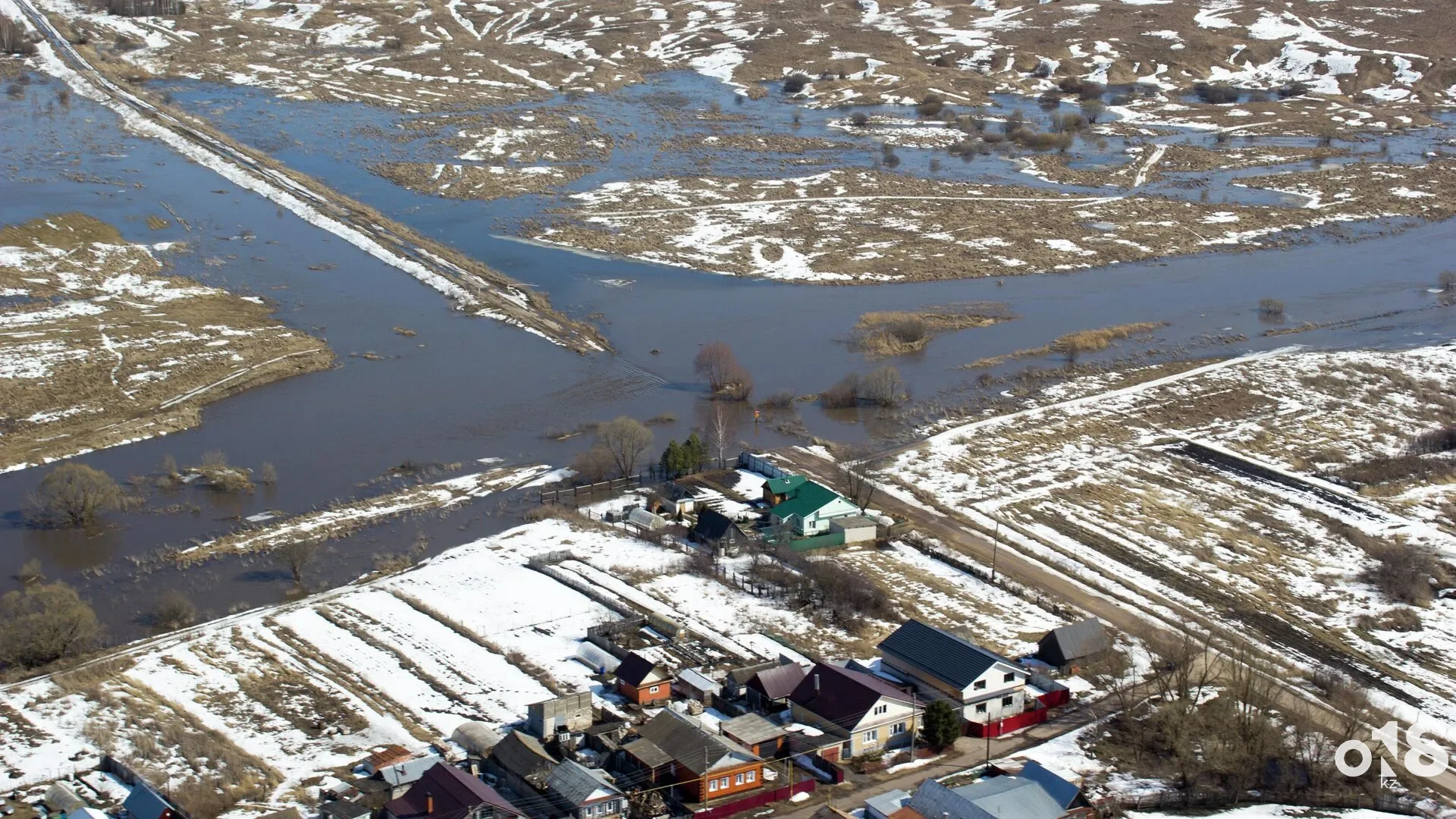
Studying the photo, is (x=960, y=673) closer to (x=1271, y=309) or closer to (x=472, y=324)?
(x=472, y=324)

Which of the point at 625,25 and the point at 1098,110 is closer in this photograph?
the point at 1098,110

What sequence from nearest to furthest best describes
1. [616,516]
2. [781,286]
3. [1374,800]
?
[1374,800] < [616,516] < [781,286]

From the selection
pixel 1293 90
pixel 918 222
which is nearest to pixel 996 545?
pixel 918 222

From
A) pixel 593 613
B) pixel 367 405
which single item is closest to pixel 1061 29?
pixel 367 405

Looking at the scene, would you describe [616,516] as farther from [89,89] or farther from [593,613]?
[89,89]

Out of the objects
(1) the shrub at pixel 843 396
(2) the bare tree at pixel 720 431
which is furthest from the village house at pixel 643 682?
(1) the shrub at pixel 843 396

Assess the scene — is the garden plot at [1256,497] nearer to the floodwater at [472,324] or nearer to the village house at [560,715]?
the floodwater at [472,324]

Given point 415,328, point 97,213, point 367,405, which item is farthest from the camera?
point 97,213
